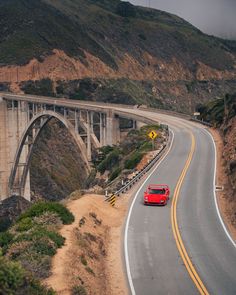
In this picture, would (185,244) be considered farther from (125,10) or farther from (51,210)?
(125,10)

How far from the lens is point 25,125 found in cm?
8312

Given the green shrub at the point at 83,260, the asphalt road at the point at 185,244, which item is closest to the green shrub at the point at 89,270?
the green shrub at the point at 83,260

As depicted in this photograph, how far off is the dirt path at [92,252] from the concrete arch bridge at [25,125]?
33318mm

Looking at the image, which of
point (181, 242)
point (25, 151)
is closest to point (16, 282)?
point (181, 242)

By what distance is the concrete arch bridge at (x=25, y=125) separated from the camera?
66188mm

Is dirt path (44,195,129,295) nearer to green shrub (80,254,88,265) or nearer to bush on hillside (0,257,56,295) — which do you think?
green shrub (80,254,88,265)

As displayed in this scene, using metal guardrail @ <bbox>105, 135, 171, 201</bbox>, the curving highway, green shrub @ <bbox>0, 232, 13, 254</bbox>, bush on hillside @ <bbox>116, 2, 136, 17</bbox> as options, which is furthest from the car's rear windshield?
bush on hillside @ <bbox>116, 2, 136, 17</bbox>

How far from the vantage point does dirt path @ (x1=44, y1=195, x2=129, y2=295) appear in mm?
17781

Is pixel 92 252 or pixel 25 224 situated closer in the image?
pixel 92 252

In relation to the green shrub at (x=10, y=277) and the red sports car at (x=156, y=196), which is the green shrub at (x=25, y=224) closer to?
the green shrub at (x=10, y=277)

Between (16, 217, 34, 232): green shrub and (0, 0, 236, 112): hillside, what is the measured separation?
97587 millimetres

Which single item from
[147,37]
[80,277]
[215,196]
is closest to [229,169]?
[215,196]

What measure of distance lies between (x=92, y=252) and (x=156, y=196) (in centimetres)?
959

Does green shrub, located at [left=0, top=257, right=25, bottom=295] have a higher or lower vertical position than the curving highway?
higher
